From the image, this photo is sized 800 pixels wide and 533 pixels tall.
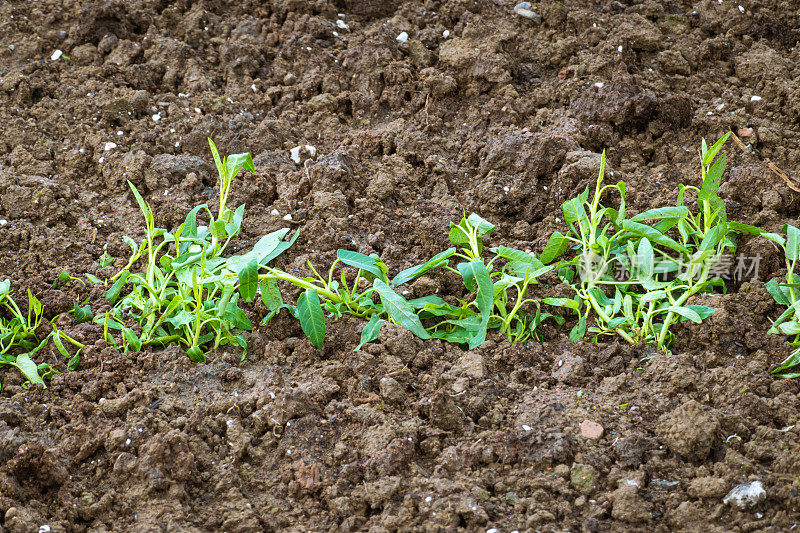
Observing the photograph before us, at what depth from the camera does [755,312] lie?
7.51ft

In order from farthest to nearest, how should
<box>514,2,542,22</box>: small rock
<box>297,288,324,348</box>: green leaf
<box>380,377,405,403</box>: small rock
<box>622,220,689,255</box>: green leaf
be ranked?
<box>514,2,542,22</box>: small rock, <box>622,220,689,255</box>: green leaf, <box>297,288,324,348</box>: green leaf, <box>380,377,405,403</box>: small rock

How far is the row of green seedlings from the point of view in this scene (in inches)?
88.4

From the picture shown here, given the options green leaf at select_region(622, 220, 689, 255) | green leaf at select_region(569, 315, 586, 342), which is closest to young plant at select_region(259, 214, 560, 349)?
green leaf at select_region(569, 315, 586, 342)

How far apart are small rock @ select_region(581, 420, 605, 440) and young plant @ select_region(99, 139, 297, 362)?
1.08m

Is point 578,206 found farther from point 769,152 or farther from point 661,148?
point 769,152

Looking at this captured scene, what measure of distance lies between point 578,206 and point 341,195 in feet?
3.08

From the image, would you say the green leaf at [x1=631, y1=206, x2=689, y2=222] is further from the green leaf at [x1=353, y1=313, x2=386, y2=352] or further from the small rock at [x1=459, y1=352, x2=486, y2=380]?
the green leaf at [x1=353, y1=313, x2=386, y2=352]

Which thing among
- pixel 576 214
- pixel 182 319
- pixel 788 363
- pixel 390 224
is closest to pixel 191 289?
pixel 182 319

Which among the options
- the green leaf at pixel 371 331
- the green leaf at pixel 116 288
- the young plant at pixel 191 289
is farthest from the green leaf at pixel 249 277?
the green leaf at pixel 116 288

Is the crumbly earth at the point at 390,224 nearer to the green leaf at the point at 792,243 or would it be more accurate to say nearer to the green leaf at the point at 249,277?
the green leaf at the point at 792,243

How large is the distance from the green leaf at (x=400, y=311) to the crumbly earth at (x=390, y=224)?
0.21 ft

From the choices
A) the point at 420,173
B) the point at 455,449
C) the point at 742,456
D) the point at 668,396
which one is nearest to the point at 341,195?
the point at 420,173

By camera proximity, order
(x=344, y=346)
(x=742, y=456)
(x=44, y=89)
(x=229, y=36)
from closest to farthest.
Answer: (x=742, y=456) → (x=344, y=346) → (x=44, y=89) → (x=229, y=36)

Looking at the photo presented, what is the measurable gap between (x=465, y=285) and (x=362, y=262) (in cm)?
37
